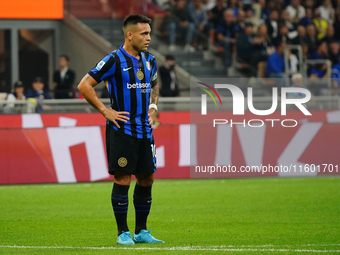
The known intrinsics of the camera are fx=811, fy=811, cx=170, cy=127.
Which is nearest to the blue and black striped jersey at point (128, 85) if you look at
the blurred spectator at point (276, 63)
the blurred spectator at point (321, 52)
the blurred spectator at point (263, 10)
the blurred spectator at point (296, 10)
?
the blurred spectator at point (276, 63)

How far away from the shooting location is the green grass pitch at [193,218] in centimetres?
811

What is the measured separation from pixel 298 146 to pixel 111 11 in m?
7.72

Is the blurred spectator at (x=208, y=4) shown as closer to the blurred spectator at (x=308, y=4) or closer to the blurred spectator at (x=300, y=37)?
the blurred spectator at (x=300, y=37)

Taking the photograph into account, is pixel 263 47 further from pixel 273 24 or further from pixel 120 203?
pixel 120 203

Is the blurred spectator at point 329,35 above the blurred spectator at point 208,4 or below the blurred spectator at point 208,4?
below

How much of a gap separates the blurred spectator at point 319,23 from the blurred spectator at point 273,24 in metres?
1.77

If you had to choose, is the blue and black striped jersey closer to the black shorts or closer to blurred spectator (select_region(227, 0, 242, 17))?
the black shorts

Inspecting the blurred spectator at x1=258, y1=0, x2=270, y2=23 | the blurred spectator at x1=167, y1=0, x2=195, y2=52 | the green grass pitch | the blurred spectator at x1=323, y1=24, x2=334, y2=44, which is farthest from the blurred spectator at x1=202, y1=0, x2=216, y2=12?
the green grass pitch

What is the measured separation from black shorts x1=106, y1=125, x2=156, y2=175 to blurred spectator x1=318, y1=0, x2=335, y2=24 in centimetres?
1776

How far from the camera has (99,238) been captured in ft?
29.1

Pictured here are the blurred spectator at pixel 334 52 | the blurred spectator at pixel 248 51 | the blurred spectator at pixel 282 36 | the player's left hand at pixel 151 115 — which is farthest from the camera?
the blurred spectator at pixel 334 52

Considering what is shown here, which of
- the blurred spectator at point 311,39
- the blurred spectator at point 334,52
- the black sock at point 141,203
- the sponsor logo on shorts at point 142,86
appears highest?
the blurred spectator at point 311,39

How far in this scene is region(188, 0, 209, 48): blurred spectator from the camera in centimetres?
2227

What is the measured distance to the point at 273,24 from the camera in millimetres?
22938
